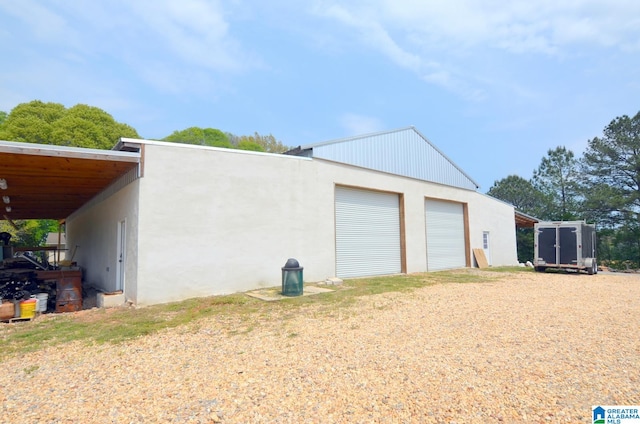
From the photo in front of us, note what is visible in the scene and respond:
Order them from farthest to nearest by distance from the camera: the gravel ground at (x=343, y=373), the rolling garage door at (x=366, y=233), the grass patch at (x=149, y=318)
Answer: the rolling garage door at (x=366, y=233), the grass patch at (x=149, y=318), the gravel ground at (x=343, y=373)

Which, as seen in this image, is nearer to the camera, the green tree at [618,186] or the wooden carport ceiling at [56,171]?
the wooden carport ceiling at [56,171]

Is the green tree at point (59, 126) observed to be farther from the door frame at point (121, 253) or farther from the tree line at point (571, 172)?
the door frame at point (121, 253)

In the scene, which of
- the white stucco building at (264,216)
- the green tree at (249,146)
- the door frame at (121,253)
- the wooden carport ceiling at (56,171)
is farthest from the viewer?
the green tree at (249,146)

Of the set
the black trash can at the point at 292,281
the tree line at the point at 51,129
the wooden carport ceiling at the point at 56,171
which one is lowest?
the black trash can at the point at 292,281

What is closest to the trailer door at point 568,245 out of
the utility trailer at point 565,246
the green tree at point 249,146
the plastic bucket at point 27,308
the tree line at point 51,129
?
the utility trailer at point 565,246

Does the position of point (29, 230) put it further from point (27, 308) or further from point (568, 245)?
point (568, 245)

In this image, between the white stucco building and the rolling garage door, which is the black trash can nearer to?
the white stucco building

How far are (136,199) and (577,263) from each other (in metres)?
18.1

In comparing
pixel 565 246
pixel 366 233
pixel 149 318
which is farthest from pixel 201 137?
pixel 149 318

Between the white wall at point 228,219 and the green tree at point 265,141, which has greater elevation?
the green tree at point 265,141

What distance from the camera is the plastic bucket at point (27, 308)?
7639 mm

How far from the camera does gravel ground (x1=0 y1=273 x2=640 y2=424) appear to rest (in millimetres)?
3264

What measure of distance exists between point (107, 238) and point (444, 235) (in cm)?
1461

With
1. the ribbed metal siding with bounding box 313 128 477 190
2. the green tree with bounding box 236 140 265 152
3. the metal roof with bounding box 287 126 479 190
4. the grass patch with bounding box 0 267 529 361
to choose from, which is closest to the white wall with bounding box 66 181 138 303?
the grass patch with bounding box 0 267 529 361
